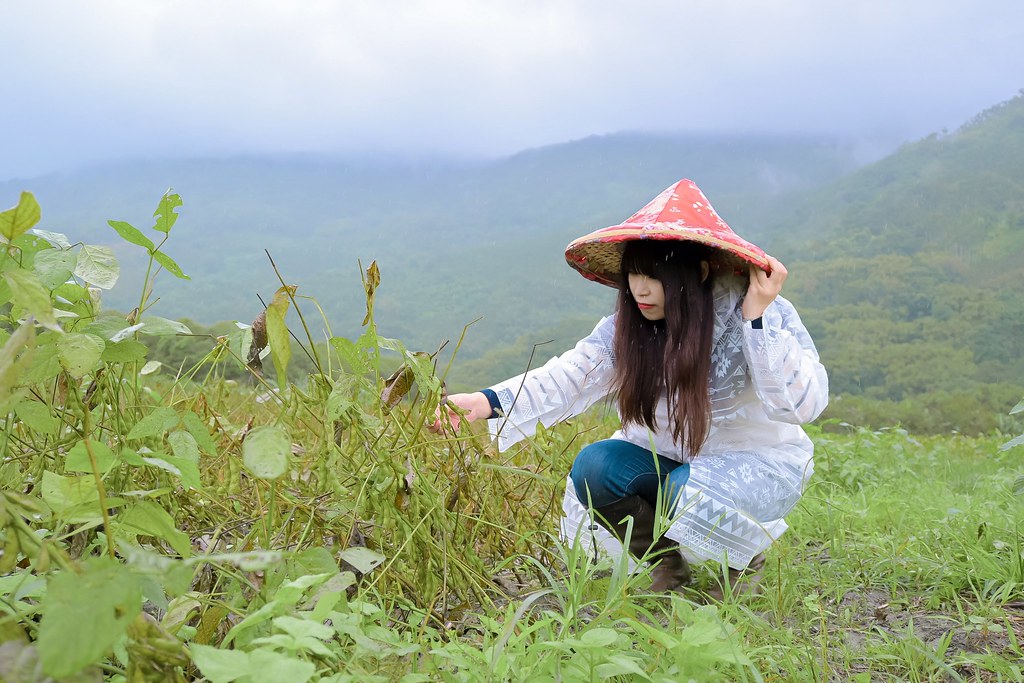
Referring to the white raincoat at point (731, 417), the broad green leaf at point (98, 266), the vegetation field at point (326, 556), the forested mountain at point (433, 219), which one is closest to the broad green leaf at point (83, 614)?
the vegetation field at point (326, 556)

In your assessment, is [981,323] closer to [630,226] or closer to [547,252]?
[547,252]

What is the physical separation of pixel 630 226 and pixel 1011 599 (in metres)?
1.31

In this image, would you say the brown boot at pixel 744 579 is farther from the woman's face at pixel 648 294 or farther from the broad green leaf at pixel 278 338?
the broad green leaf at pixel 278 338

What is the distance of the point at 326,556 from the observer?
3.74 feet

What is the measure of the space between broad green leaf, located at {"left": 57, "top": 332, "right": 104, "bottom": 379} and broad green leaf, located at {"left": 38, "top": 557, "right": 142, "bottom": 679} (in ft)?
1.22

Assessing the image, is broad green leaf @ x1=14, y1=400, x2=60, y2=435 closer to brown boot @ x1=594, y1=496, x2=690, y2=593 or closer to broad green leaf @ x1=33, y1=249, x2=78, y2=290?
broad green leaf @ x1=33, y1=249, x2=78, y2=290

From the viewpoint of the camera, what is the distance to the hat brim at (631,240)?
215cm

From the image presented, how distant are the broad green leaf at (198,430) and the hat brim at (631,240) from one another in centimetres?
129

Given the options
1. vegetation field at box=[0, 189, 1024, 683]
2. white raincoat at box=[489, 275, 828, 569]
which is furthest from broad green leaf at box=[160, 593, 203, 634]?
white raincoat at box=[489, 275, 828, 569]

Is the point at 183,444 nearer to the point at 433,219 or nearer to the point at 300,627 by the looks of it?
the point at 300,627

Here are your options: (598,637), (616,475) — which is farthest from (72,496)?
(616,475)

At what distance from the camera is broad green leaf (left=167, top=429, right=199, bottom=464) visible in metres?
1.19

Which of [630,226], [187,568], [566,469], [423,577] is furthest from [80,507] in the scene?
[630,226]

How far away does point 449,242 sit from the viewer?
130 metres
